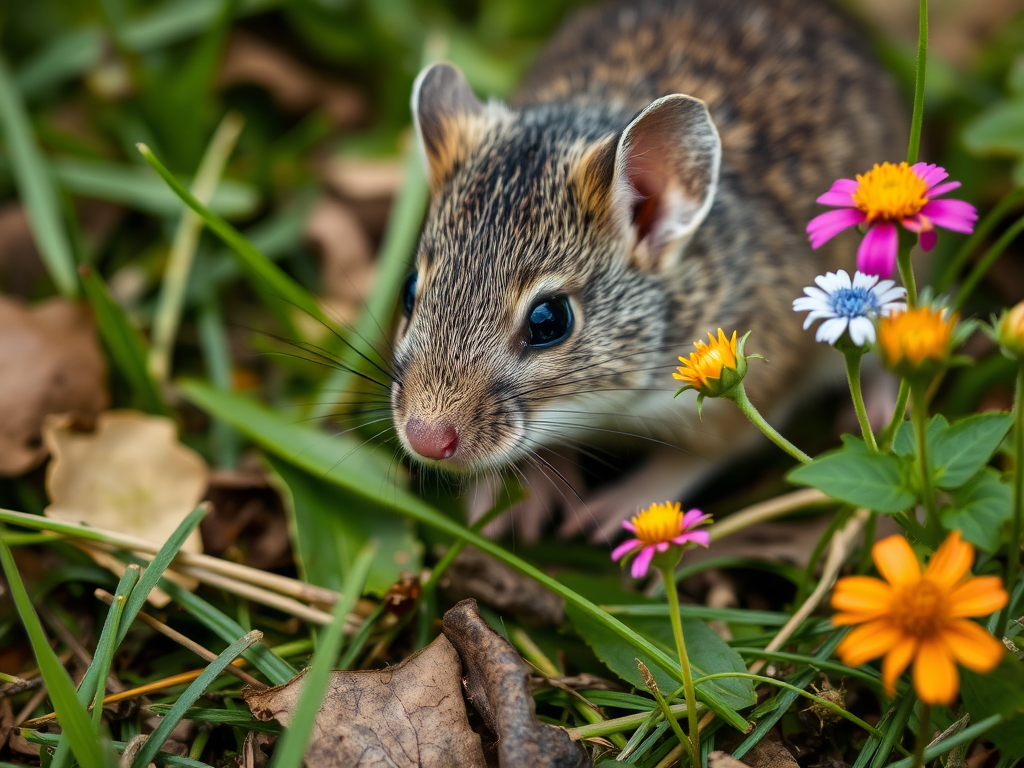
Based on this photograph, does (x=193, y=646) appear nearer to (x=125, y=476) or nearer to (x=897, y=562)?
(x=125, y=476)

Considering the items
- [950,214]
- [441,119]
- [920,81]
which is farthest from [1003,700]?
[441,119]

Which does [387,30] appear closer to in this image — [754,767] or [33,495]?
[33,495]

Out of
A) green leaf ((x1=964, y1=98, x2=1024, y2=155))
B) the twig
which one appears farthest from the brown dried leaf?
green leaf ((x1=964, y1=98, x2=1024, y2=155))

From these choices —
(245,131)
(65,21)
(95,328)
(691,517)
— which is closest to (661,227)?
(691,517)

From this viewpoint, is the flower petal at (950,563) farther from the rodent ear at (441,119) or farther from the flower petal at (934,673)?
the rodent ear at (441,119)

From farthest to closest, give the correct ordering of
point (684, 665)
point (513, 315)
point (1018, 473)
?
point (513, 315) → point (684, 665) → point (1018, 473)
